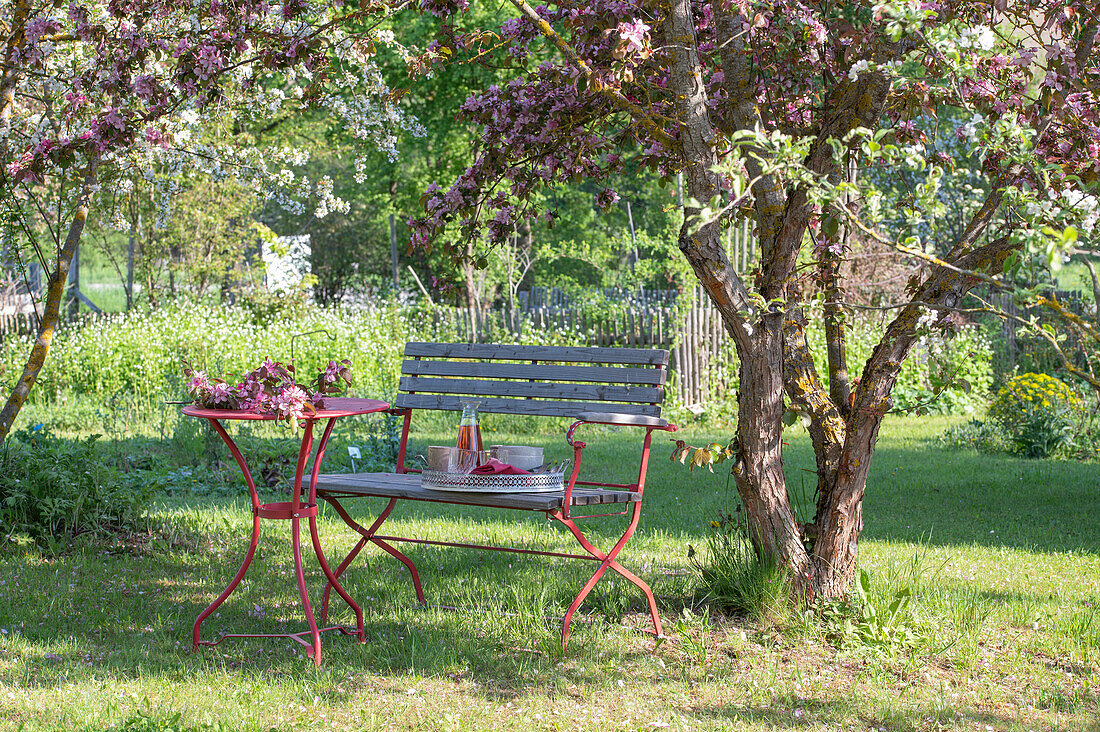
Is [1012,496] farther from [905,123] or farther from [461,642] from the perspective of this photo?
[461,642]

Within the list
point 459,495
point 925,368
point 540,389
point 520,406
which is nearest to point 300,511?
point 459,495

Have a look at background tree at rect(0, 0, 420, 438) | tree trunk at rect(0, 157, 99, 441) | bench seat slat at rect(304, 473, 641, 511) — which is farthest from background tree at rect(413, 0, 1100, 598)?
tree trunk at rect(0, 157, 99, 441)

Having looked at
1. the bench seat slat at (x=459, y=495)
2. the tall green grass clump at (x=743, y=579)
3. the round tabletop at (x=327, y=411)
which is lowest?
the tall green grass clump at (x=743, y=579)

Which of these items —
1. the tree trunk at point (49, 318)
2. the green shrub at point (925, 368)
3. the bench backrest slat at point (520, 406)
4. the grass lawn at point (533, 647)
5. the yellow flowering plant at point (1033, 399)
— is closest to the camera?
the grass lawn at point (533, 647)

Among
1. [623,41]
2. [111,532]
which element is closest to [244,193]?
[111,532]

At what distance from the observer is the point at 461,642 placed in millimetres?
3463

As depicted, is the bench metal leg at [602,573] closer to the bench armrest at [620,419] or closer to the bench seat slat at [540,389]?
the bench armrest at [620,419]

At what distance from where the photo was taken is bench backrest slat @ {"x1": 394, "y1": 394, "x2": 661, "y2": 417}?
3.84 metres

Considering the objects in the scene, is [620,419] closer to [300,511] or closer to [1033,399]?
[300,511]

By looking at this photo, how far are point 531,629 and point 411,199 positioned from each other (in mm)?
14406

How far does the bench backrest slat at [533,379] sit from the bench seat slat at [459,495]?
0.40 metres

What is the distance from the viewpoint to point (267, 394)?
131 inches

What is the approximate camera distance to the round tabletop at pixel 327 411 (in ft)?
10.6

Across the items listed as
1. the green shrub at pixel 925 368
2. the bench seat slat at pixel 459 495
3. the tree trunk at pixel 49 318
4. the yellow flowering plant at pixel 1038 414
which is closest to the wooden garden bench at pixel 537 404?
the bench seat slat at pixel 459 495
